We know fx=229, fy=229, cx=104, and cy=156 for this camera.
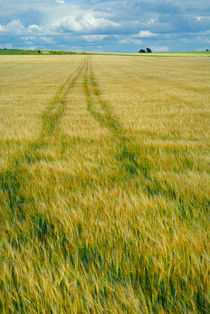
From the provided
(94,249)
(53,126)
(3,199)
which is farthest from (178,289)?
(53,126)

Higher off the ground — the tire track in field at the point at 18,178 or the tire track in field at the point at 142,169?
the tire track in field at the point at 142,169

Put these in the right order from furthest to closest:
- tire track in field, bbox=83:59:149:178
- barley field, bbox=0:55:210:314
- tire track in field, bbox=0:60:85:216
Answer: tire track in field, bbox=83:59:149:178, tire track in field, bbox=0:60:85:216, barley field, bbox=0:55:210:314

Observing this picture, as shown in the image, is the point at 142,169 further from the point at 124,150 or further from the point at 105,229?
the point at 105,229

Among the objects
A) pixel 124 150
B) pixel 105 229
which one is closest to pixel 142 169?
pixel 124 150

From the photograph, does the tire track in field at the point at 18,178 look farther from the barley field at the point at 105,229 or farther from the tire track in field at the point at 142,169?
the tire track in field at the point at 142,169

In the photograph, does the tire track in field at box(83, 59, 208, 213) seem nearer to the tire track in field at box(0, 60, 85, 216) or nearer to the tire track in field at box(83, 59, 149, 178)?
the tire track in field at box(83, 59, 149, 178)

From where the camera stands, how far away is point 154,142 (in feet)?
13.8

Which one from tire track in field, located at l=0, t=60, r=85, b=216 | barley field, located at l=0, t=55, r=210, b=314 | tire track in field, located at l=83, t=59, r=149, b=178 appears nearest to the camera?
barley field, located at l=0, t=55, r=210, b=314

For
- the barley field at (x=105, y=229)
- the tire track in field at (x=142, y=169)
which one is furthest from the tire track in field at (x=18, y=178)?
the tire track in field at (x=142, y=169)

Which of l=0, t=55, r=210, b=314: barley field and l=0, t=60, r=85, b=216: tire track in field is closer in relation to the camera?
l=0, t=55, r=210, b=314: barley field

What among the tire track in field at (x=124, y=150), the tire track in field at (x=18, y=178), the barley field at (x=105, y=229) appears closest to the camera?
the barley field at (x=105, y=229)

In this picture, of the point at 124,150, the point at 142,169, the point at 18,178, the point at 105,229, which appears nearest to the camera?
the point at 105,229

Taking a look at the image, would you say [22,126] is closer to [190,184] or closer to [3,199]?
[3,199]

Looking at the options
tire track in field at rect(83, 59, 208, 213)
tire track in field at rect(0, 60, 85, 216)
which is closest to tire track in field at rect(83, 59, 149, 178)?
tire track in field at rect(83, 59, 208, 213)
